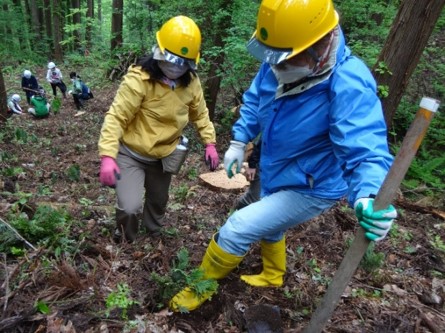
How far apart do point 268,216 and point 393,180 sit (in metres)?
1.09

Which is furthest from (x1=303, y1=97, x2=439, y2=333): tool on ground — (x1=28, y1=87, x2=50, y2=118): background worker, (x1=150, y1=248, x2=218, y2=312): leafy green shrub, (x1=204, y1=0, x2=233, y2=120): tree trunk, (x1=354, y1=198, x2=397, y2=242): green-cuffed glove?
(x1=28, y1=87, x2=50, y2=118): background worker

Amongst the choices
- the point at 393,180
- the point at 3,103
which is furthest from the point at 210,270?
the point at 3,103

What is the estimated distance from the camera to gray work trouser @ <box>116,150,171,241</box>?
11.2 feet

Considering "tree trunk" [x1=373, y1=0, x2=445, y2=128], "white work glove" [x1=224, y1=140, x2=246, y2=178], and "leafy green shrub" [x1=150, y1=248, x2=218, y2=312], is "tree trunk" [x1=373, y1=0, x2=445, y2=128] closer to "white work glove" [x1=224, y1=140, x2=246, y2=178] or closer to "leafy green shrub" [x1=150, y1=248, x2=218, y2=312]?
"white work glove" [x1=224, y1=140, x2=246, y2=178]

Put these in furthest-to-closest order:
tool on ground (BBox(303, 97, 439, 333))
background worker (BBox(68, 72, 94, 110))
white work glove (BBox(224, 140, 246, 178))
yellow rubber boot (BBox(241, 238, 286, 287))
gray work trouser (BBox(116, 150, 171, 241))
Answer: background worker (BBox(68, 72, 94, 110))
gray work trouser (BBox(116, 150, 171, 241))
yellow rubber boot (BBox(241, 238, 286, 287))
white work glove (BBox(224, 140, 246, 178))
tool on ground (BBox(303, 97, 439, 333))

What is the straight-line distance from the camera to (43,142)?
8.70 m

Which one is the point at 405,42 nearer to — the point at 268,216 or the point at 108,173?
the point at 268,216

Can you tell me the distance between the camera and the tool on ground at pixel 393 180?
150 cm

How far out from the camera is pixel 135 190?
3.45m

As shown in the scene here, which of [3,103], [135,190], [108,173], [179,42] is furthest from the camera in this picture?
[3,103]

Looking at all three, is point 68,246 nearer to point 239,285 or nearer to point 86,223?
point 86,223

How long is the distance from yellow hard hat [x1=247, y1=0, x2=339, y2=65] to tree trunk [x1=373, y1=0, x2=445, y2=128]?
11.3 feet

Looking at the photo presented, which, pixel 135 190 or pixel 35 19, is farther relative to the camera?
pixel 35 19

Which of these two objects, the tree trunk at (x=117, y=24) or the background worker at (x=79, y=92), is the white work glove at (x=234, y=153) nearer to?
the background worker at (x=79, y=92)
